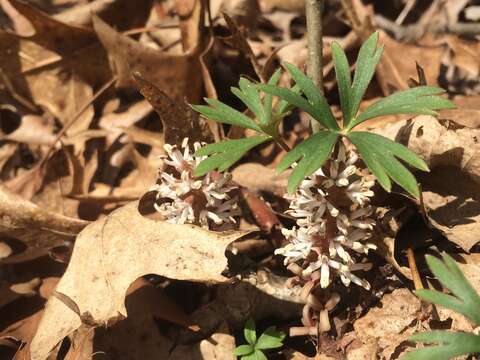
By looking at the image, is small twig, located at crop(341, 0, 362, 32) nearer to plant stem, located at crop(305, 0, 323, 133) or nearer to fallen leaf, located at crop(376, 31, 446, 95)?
fallen leaf, located at crop(376, 31, 446, 95)

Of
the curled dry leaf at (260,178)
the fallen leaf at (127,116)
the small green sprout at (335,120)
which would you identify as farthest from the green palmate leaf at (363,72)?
the fallen leaf at (127,116)

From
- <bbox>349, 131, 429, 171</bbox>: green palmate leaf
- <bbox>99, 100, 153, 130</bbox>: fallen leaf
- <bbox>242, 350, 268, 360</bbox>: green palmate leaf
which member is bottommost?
<bbox>242, 350, 268, 360</bbox>: green palmate leaf

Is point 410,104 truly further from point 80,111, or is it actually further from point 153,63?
point 80,111

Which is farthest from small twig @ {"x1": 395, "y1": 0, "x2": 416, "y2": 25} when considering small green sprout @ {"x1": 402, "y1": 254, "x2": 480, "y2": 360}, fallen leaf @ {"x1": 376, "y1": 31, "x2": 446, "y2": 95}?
small green sprout @ {"x1": 402, "y1": 254, "x2": 480, "y2": 360}

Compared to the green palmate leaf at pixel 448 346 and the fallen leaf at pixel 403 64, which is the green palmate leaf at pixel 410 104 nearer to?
the green palmate leaf at pixel 448 346

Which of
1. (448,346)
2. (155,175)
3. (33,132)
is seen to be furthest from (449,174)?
(33,132)

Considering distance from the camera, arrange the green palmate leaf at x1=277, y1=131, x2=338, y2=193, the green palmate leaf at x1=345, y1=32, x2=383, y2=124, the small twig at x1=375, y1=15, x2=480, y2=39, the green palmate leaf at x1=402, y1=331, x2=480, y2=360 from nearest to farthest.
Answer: the green palmate leaf at x1=402, y1=331, x2=480, y2=360 < the green palmate leaf at x1=277, y1=131, x2=338, y2=193 < the green palmate leaf at x1=345, y1=32, x2=383, y2=124 < the small twig at x1=375, y1=15, x2=480, y2=39
